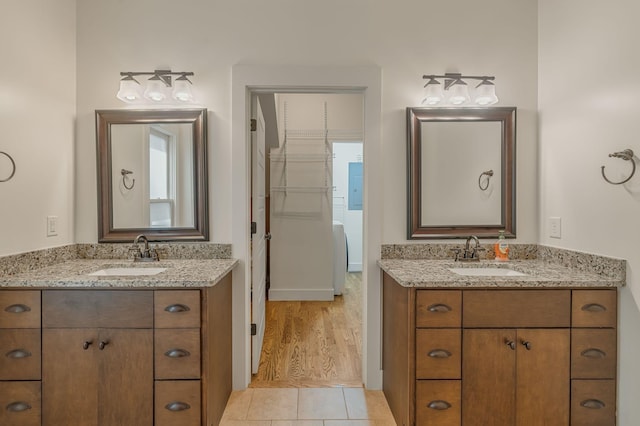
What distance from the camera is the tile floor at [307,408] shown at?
2.04 m

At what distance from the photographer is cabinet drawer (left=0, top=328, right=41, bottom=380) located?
1672mm

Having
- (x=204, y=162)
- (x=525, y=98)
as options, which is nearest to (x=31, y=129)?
(x=204, y=162)

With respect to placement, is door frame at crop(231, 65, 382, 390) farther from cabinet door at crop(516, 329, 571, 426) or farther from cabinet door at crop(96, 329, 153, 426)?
cabinet door at crop(516, 329, 571, 426)

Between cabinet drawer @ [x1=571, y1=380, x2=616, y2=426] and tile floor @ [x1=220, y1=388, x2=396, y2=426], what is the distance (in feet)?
2.84

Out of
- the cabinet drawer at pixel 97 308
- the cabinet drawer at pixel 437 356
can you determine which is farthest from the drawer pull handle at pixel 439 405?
the cabinet drawer at pixel 97 308

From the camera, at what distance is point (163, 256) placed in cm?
227

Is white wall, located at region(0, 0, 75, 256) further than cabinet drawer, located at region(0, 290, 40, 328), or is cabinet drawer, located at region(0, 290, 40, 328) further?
white wall, located at region(0, 0, 75, 256)

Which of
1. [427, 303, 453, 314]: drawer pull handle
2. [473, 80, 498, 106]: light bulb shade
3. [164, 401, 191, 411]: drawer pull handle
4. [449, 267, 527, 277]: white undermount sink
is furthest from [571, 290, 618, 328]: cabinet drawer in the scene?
[164, 401, 191, 411]: drawer pull handle

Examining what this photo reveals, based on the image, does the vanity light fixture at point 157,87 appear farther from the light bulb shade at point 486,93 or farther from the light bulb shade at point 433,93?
the light bulb shade at point 486,93

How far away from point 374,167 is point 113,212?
1595mm

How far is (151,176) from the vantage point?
7.55ft

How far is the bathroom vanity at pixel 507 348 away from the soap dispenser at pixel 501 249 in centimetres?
54

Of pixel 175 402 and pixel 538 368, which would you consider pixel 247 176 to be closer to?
pixel 175 402

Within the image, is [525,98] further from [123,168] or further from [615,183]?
[123,168]
